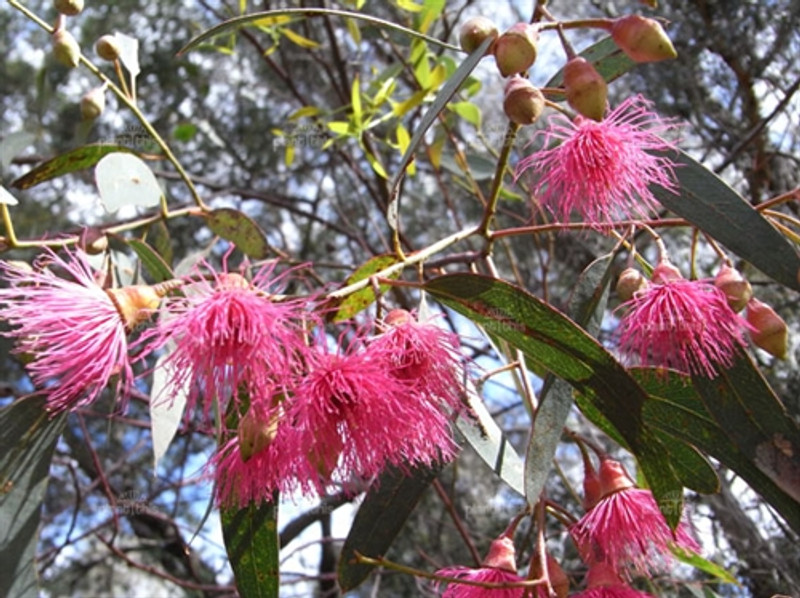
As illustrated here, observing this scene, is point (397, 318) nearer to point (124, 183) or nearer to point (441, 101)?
point (441, 101)

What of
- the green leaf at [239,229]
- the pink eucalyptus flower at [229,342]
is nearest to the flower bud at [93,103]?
the green leaf at [239,229]

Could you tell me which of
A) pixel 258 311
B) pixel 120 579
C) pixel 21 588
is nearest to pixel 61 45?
pixel 258 311

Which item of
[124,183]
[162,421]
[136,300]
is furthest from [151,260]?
[136,300]

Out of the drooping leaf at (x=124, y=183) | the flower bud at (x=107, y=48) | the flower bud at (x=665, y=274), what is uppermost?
the flower bud at (x=107, y=48)

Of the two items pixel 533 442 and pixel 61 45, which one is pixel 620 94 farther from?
pixel 533 442

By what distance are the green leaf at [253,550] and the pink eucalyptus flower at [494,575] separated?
0.27 m

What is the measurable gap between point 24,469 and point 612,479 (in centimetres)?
91

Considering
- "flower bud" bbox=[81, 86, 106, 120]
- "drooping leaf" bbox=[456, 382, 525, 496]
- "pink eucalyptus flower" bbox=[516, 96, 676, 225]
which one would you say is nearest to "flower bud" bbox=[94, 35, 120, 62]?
"flower bud" bbox=[81, 86, 106, 120]

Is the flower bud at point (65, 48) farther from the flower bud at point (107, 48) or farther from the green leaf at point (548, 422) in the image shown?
the green leaf at point (548, 422)

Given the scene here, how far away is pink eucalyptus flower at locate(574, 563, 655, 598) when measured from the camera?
1.11 metres

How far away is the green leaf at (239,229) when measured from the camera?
6.06 ft

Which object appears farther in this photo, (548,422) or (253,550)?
(253,550)

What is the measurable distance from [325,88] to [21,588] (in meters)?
2.89

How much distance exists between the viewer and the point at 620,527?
1.19 meters
